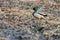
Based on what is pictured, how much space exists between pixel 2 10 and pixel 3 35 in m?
1.40

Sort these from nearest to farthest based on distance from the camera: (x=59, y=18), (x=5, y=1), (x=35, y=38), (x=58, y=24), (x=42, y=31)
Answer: (x=35, y=38)
(x=42, y=31)
(x=58, y=24)
(x=59, y=18)
(x=5, y=1)

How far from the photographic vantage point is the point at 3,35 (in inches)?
200

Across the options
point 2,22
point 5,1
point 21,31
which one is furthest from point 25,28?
point 5,1

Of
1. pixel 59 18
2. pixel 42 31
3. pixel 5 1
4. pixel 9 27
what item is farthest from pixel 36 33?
pixel 5 1

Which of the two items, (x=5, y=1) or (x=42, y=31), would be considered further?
(x=5, y=1)

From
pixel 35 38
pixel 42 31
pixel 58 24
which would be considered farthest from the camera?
pixel 58 24

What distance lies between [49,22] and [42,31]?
1.80 ft

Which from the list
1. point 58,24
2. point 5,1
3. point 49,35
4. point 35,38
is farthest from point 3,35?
point 5,1

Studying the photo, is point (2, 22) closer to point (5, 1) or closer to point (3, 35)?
point (3, 35)

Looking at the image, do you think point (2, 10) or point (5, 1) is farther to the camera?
point (5, 1)

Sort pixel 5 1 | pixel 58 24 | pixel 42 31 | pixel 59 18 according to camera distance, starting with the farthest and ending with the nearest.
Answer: pixel 5 1, pixel 59 18, pixel 58 24, pixel 42 31

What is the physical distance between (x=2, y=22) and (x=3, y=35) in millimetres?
601

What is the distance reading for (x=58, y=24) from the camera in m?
5.71

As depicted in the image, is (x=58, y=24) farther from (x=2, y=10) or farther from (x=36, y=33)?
(x=2, y=10)
